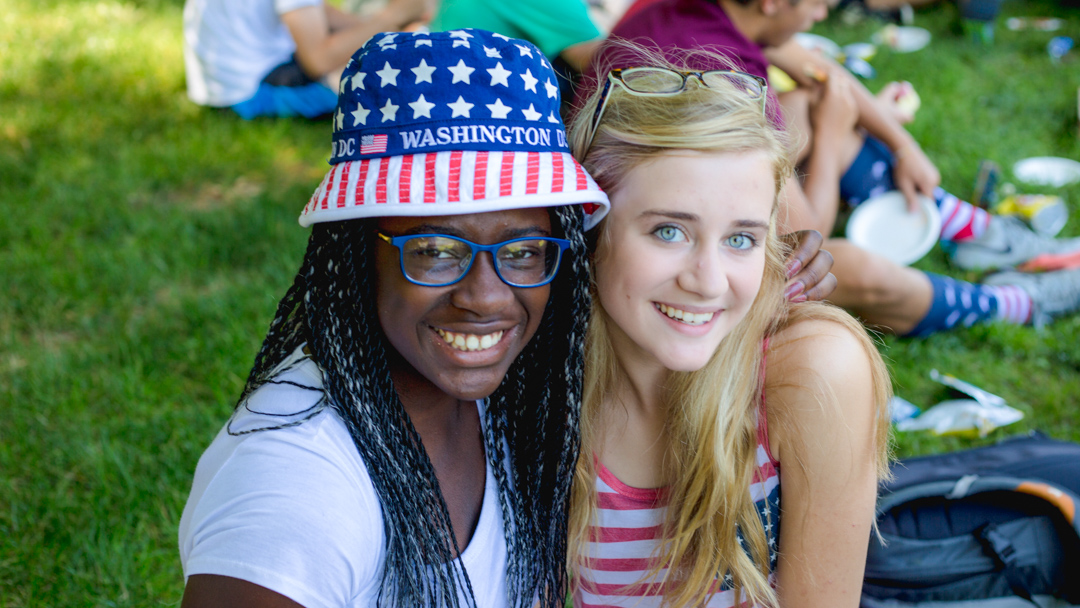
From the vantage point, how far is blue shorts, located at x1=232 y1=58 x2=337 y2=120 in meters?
5.25

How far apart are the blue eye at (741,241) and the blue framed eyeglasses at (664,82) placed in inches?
10.7

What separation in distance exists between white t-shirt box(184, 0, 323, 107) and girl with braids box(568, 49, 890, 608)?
395cm

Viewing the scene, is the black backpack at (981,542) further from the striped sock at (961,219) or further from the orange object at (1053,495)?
the striped sock at (961,219)

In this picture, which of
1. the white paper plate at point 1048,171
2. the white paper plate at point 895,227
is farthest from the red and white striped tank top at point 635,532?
the white paper plate at point 1048,171

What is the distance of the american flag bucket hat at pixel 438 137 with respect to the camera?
4.37 feet

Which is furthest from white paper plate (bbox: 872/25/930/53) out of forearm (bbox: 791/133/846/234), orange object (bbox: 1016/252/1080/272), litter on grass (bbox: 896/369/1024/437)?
litter on grass (bbox: 896/369/1024/437)

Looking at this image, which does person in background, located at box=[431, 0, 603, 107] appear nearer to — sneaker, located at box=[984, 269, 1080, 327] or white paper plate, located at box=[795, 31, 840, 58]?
sneaker, located at box=[984, 269, 1080, 327]

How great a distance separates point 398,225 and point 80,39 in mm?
6062

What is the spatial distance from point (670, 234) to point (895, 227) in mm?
2730

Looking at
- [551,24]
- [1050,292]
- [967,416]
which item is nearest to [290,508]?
[967,416]

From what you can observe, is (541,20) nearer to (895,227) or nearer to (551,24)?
(551,24)

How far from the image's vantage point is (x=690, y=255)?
1635 mm

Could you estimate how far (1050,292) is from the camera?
3555 mm

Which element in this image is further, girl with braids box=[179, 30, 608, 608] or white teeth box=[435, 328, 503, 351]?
white teeth box=[435, 328, 503, 351]
